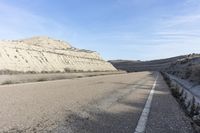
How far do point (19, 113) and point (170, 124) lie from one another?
4.58 meters

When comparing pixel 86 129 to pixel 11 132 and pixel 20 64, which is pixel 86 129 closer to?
pixel 11 132

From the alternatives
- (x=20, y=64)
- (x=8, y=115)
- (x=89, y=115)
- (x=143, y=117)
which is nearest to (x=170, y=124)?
(x=143, y=117)

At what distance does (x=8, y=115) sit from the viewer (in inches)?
349

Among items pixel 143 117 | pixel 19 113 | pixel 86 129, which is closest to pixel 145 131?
pixel 86 129

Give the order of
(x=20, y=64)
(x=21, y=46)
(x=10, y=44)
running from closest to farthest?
(x=20, y=64)
(x=10, y=44)
(x=21, y=46)

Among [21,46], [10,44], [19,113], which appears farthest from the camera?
[21,46]

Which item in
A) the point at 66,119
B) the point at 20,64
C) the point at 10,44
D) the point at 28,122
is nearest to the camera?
the point at 28,122

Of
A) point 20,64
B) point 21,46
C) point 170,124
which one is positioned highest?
point 21,46

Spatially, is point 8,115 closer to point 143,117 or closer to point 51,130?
point 51,130

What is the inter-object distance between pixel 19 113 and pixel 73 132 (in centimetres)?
308

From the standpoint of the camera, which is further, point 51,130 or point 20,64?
point 20,64

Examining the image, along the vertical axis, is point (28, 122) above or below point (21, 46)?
below

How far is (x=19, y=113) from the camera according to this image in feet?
30.4

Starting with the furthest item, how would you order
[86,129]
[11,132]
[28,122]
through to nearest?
[28,122] → [86,129] → [11,132]
